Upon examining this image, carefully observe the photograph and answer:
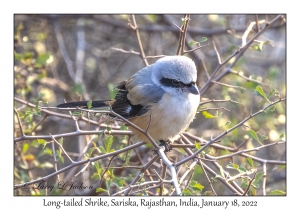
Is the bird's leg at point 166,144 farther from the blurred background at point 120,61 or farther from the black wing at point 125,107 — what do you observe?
the blurred background at point 120,61

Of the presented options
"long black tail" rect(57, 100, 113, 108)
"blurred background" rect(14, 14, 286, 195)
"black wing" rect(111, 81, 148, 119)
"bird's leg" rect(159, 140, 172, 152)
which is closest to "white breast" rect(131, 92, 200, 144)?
"black wing" rect(111, 81, 148, 119)

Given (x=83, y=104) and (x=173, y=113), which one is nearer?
(x=173, y=113)

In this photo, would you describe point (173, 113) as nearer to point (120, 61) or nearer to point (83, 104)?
point (83, 104)

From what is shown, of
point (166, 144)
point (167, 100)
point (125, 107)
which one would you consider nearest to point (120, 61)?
point (125, 107)

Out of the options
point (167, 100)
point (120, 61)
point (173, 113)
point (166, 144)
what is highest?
point (120, 61)

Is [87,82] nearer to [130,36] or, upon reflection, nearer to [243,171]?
[130,36]

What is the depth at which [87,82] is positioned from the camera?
5285 mm

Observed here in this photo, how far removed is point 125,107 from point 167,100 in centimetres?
42

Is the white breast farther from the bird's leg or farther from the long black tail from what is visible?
the long black tail

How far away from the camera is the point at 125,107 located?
347 cm

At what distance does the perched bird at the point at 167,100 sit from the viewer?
3.17 meters

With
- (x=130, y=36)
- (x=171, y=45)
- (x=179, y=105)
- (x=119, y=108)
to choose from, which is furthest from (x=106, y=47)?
(x=179, y=105)
